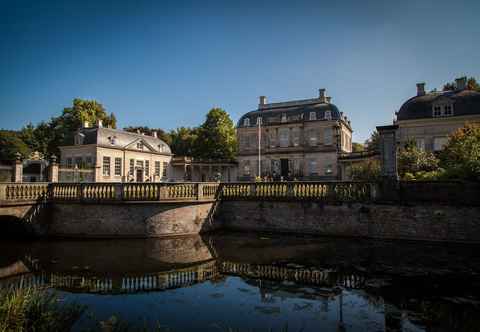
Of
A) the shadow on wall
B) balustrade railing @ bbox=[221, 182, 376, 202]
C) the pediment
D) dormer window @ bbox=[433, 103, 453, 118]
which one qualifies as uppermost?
dormer window @ bbox=[433, 103, 453, 118]

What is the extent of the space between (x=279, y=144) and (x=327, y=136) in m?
6.31

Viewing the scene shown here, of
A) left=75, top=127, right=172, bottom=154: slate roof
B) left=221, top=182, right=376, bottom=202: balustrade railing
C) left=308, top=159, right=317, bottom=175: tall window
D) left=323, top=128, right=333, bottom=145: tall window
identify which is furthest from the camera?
left=308, top=159, right=317, bottom=175: tall window

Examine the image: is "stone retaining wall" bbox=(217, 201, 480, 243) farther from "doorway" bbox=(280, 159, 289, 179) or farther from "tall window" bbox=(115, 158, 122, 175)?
"tall window" bbox=(115, 158, 122, 175)

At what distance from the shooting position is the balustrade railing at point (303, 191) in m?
11.3

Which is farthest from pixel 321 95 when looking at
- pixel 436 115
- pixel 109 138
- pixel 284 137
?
pixel 109 138

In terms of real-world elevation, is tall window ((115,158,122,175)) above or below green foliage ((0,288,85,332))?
above

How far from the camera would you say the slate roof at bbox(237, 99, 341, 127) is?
116 ft

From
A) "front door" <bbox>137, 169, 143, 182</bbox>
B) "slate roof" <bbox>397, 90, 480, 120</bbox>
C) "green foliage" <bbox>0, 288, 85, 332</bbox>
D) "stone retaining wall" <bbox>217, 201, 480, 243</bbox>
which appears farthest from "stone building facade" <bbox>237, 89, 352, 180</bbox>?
"green foliage" <bbox>0, 288, 85, 332</bbox>

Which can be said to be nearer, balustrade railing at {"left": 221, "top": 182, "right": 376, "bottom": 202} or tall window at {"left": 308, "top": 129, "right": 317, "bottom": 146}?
balustrade railing at {"left": 221, "top": 182, "right": 376, "bottom": 202}

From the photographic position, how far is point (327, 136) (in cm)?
3462

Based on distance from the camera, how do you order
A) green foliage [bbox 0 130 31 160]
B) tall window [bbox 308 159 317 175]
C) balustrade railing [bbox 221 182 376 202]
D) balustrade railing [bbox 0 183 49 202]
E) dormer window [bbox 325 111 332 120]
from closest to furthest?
balustrade railing [bbox 0 183 49 202] < balustrade railing [bbox 221 182 376 202] < dormer window [bbox 325 111 332 120] < tall window [bbox 308 159 317 175] < green foliage [bbox 0 130 31 160]

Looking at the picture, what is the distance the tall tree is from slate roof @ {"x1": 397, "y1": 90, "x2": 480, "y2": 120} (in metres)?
24.7

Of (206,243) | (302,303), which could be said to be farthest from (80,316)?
(206,243)

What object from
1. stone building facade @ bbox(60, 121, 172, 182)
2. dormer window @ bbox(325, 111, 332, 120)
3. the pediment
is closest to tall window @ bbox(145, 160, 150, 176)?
stone building facade @ bbox(60, 121, 172, 182)
